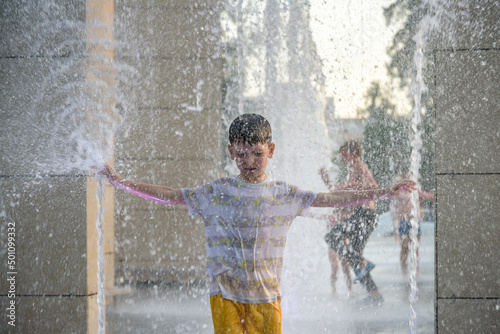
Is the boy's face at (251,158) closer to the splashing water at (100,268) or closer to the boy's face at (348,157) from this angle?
the splashing water at (100,268)

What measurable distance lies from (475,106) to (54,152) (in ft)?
9.59

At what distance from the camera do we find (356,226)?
592 cm

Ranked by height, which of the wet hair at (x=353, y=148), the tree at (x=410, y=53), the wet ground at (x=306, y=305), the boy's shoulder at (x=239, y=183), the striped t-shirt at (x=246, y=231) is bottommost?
the wet ground at (x=306, y=305)

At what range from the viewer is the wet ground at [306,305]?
4508mm

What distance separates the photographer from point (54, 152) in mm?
4059

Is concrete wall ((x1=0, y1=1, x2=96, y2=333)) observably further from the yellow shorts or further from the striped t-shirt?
the yellow shorts

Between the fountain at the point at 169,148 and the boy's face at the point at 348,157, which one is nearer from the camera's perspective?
the fountain at the point at 169,148

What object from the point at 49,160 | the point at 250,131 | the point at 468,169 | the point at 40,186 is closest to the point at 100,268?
the point at 40,186

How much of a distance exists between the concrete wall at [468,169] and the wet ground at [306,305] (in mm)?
553

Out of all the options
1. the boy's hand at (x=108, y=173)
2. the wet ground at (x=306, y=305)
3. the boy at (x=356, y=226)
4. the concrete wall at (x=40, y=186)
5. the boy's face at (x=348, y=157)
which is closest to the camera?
the boy's hand at (x=108, y=173)

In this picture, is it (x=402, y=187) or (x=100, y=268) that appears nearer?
(x=402, y=187)

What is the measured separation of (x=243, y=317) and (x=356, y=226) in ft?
12.0

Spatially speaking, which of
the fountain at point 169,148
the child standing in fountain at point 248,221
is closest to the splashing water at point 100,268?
the fountain at point 169,148

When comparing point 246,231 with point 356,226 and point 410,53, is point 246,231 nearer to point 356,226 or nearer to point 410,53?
point 356,226
